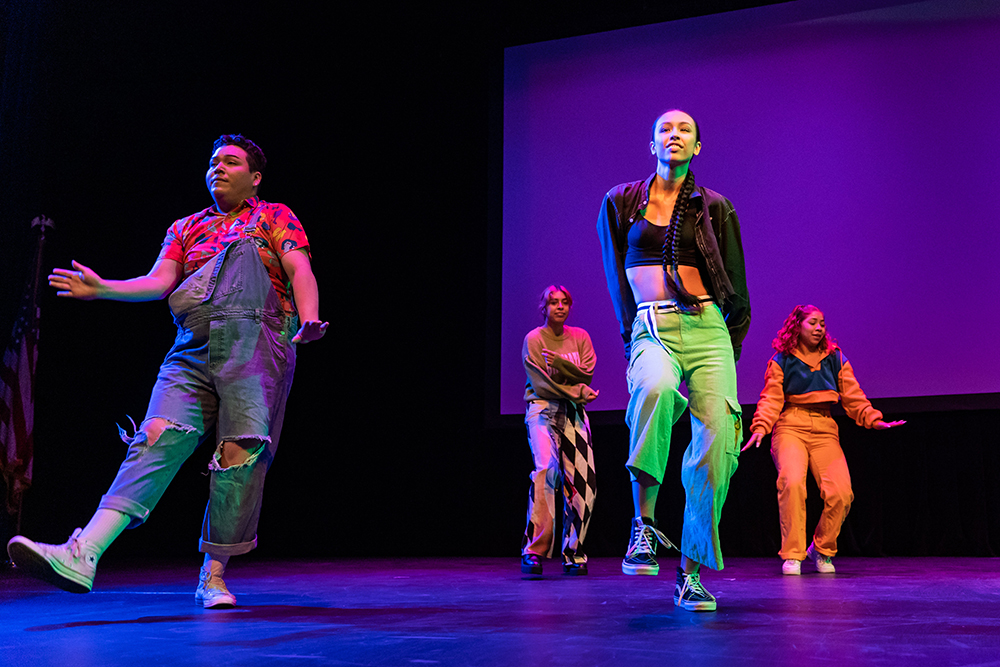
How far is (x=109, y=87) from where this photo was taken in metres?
7.02

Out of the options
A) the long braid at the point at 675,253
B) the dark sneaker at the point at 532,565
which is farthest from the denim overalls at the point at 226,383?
the dark sneaker at the point at 532,565

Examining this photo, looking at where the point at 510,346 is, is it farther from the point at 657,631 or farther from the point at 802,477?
the point at 657,631

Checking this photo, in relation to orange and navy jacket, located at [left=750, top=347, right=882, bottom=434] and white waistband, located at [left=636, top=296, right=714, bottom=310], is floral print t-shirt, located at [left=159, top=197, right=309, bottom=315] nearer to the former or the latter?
white waistband, located at [left=636, top=296, right=714, bottom=310]

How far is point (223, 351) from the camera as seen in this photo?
Answer: 120 inches

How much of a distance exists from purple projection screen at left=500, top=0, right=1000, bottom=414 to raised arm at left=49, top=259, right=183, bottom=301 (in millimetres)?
4167

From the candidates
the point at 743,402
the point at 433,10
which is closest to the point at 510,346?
the point at 743,402

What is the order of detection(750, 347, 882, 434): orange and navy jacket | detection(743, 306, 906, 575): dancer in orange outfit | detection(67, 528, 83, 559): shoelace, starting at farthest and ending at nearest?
detection(750, 347, 882, 434): orange and navy jacket
detection(743, 306, 906, 575): dancer in orange outfit
detection(67, 528, 83, 559): shoelace

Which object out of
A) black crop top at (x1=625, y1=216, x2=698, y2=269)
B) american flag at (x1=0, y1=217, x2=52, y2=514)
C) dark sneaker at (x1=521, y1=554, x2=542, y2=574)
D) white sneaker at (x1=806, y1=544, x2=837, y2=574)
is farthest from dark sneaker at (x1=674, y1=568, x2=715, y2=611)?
american flag at (x1=0, y1=217, x2=52, y2=514)

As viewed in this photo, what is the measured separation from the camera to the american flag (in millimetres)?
5992

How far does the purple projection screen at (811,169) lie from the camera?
6.08m

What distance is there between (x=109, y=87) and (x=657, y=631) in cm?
655

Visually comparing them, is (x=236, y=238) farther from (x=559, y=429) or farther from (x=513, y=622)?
(x=559, y=429)

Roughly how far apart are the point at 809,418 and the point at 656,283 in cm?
296

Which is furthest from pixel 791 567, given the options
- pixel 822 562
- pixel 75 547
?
pixel 75 547
